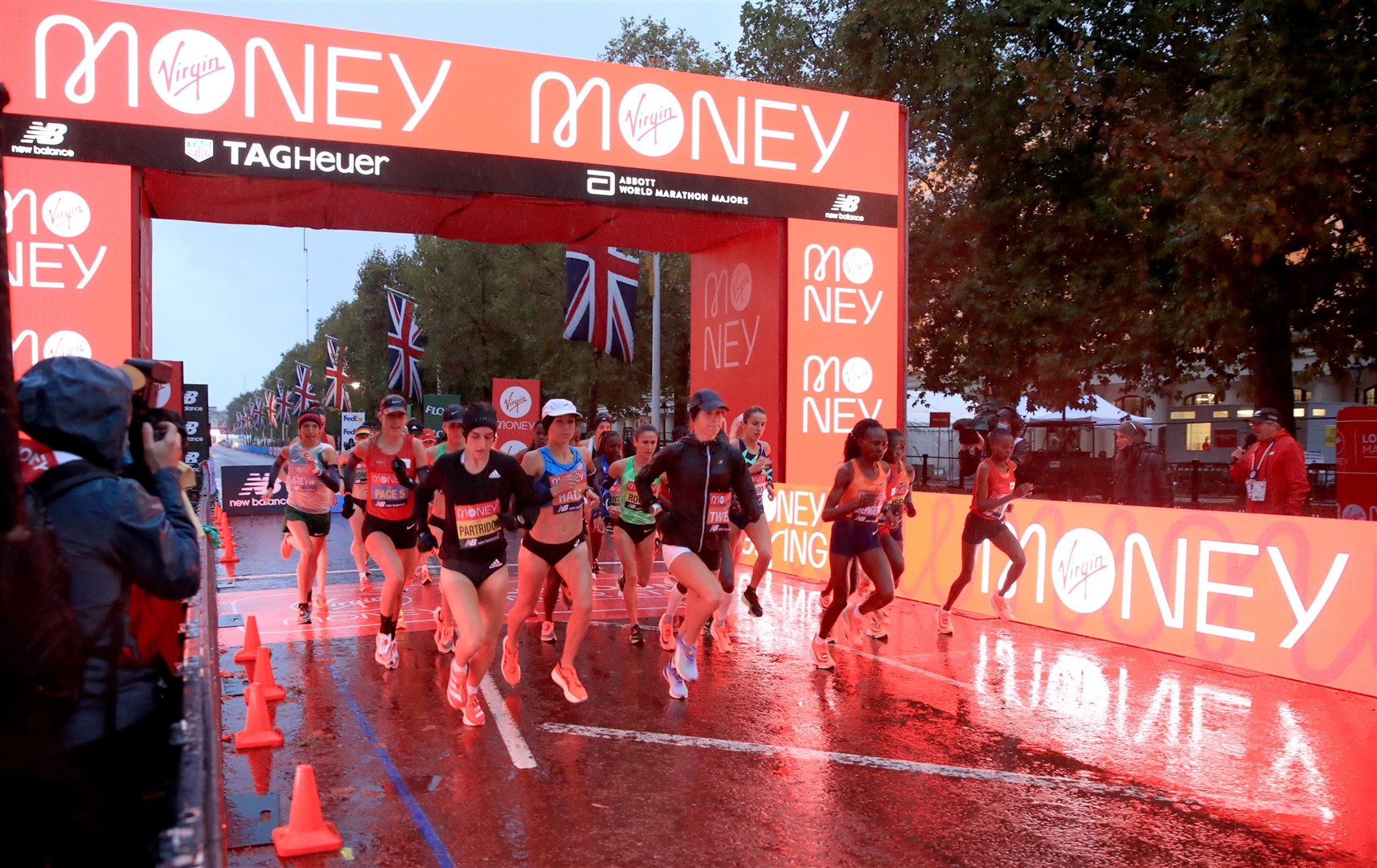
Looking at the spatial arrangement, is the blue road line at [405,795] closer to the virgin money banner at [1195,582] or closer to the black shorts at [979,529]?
the black shorts at [979,529]

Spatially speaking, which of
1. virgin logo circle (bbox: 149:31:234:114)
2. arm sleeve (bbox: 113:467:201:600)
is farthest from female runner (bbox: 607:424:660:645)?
virgin logo circle (bbox: 149:31:234:114)

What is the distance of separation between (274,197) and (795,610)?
30.5 ft

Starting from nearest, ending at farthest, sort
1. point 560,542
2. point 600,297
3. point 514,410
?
point 560,542, point 600,297, point 514,410

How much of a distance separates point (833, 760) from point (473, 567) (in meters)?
2.66

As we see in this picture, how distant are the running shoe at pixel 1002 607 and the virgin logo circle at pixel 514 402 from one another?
1493cm

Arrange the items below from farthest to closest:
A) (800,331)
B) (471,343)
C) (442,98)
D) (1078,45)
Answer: (471,343)
(1078,45)
(800,331)
(442,98)

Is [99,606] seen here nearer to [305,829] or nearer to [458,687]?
[305,829]

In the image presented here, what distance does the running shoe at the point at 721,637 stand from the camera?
383 inches

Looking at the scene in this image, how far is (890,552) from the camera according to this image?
9.70 metres

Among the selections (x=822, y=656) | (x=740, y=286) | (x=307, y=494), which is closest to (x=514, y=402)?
(x=740, y=286)

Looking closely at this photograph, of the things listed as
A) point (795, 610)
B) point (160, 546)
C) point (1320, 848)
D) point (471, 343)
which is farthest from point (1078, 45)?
point (471, 343)

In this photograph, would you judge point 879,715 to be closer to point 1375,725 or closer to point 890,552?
point 890,552

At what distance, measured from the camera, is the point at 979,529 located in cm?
1017

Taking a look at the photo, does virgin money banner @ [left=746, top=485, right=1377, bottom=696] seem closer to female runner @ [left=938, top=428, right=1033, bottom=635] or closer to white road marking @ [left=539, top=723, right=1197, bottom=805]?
female runner @ [left=938, top=428, right=1033, bottom=635]
